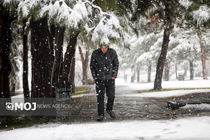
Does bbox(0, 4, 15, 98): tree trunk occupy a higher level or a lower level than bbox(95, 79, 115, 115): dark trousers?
higher

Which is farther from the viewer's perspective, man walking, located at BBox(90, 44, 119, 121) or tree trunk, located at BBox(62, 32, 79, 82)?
tree trunk, located at BBox(62, 32, 79, 82)

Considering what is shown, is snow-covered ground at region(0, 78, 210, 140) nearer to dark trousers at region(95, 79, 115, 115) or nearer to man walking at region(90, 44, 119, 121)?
dark trousers at region(95, 79, 115, 115)

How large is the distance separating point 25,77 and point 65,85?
1.94m

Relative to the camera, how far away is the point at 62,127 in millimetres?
5730

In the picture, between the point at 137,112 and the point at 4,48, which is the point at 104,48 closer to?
the point at 137,112

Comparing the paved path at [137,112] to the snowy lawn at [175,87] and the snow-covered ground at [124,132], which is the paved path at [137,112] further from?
the snowy lawn at [175,87]

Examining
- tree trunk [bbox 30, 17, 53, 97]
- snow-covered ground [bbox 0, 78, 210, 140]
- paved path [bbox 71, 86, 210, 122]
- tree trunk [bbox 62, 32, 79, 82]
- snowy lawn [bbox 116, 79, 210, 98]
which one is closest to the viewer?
snow-covered ground [bbox 0, 78, 210, 140]

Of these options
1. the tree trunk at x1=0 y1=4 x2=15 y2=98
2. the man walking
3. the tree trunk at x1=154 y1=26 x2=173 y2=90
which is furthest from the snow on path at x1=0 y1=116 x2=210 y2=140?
the tree trunk at x1=154 y1=26 x2=173 y2=90

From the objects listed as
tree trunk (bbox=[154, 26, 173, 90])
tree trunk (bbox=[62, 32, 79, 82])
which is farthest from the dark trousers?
tree trunk (bbox=[154, 26, 173, 90])

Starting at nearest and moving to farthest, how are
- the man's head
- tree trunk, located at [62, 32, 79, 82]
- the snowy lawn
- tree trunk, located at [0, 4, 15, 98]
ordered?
the man's head < tree trunk, located at [0, 4, 15, 98] < tree trunk, located at [62, 32, 79, 82] < the snowy lawn

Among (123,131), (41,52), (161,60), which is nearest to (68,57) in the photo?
(41,52)

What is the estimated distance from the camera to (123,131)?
16.5 feet

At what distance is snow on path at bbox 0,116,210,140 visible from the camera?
15.0ft

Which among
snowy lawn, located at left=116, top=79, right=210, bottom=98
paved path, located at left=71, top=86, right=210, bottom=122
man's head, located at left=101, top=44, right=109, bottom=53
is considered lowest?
paved path, located at left=71, top=86, right=210, bottom=122
